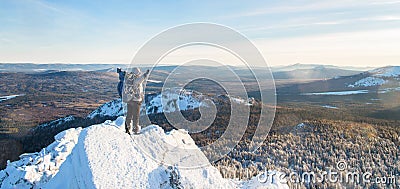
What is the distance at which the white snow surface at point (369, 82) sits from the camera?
160 meters

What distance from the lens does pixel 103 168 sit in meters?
8.02

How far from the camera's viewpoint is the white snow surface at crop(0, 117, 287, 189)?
7969 millimetres

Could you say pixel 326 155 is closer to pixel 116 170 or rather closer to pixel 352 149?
pixel 352 149

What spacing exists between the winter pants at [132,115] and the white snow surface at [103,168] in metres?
1.14

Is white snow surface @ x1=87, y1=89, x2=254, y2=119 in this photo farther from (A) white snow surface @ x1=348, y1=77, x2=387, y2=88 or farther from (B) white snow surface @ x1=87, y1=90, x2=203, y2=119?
(A) white snow surface @ x1=348, y1=77, x2=387, y2=88

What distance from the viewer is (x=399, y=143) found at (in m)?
23.6

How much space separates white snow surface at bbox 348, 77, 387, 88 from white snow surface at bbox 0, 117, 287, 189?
17531 centimetres

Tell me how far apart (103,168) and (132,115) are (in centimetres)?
368

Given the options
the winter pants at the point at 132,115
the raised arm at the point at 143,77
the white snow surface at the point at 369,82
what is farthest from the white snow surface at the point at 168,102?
the white snow surface at the point at 369,82

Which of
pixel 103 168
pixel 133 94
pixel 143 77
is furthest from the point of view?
pixel 133 94

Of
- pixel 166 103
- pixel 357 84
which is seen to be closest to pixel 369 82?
pixel 357 84

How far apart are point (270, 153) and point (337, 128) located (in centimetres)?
1170

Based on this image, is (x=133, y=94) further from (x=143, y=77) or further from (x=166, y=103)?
(x=166, y=103)

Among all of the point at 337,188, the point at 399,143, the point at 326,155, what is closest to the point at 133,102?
the point at 337,188
